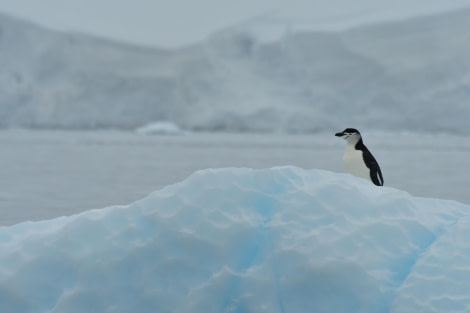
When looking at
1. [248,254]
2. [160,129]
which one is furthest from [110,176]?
[160,129]

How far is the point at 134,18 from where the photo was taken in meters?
26.7

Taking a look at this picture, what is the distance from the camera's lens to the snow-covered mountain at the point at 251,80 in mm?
22031

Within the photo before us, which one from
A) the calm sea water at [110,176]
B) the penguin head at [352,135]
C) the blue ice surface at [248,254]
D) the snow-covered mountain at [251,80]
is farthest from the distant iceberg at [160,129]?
the blue ice surface at [248,254]

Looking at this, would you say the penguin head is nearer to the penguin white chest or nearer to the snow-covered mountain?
the penguin white chest

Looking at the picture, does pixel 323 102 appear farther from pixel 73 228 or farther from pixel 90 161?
pixel 73 228

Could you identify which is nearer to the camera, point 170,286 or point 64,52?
point 170,286

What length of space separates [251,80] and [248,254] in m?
20.8

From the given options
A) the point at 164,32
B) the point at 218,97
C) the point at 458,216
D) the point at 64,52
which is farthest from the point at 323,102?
the point at 458,216

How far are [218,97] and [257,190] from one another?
66.5 feet

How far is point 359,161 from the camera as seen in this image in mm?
5012

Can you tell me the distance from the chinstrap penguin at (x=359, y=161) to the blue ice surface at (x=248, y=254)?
92.2 inches

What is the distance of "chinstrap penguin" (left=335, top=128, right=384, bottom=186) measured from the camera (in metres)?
4.99

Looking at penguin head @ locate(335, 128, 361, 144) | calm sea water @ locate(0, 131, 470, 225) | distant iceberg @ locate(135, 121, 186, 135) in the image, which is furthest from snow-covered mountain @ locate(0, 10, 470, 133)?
penguin head @ locate(335, 128, 361, 144)

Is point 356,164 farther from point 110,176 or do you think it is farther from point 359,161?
point 110,176
